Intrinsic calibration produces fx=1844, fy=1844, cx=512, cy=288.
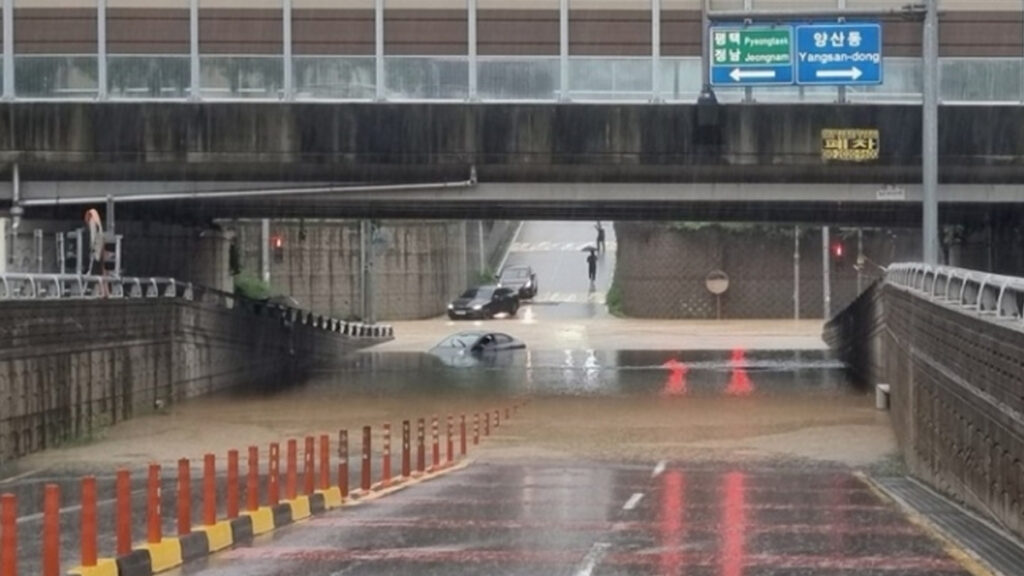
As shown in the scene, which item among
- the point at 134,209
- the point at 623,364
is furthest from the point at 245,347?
the point at 623,364

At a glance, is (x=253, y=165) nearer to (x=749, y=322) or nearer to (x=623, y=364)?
(x=623, y=364)

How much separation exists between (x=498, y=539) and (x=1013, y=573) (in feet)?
15.1

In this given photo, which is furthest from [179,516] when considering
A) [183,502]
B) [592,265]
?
[592,265]

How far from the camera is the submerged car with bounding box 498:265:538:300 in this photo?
309ft

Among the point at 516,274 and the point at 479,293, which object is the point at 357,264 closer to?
the point at 479,293

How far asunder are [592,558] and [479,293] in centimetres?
7419

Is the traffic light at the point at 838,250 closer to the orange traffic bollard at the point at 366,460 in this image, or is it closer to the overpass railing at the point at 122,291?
the overpass railing at the point at 122,291

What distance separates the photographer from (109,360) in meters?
36.8

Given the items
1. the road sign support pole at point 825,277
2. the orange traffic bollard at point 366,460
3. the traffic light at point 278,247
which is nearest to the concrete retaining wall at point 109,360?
the orange traffic bollard at point 366,460

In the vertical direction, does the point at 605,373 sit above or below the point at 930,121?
below

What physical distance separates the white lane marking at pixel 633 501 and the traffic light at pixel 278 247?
60.1m

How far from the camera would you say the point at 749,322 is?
84.2 meters

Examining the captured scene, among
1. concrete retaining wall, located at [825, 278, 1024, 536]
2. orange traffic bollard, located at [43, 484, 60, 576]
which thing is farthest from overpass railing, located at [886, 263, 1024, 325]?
orange traffic bollard, located at [43, 484, 60, 576]

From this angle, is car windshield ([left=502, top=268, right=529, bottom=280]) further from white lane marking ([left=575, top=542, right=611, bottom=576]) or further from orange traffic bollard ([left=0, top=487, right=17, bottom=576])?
orange traffic bollard ([left=0, top=487, right=17, bottom=576])
